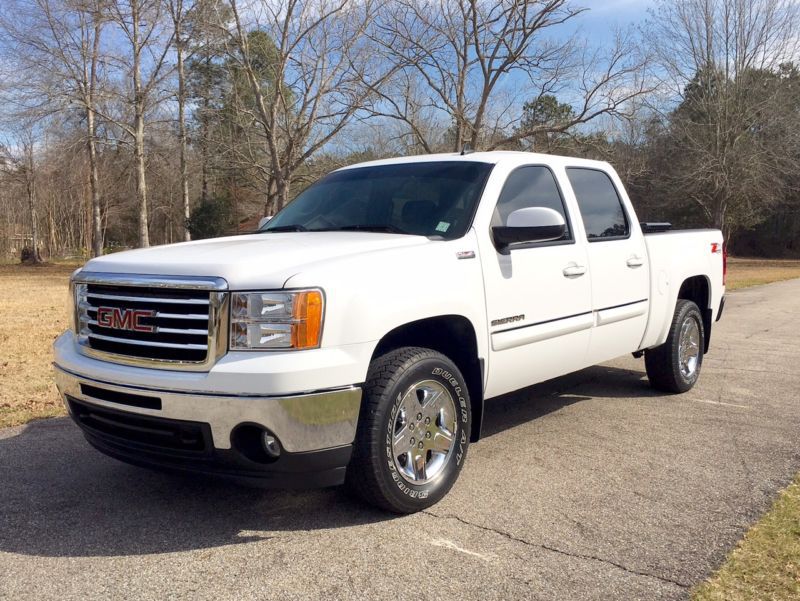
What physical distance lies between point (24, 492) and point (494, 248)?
122 inches

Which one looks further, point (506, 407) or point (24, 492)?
point (506, 407)

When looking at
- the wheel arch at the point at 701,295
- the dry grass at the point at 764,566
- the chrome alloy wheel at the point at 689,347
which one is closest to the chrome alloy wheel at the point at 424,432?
the dry grass at the point at 764,566

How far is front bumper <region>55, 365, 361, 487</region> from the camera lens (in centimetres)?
324

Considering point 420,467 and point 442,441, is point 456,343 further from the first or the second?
point 420,467

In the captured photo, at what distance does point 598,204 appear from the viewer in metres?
5.62

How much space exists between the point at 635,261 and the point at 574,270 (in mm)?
963

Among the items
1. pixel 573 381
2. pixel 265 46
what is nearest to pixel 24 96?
pixel 265 46

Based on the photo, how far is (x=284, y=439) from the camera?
3270mm

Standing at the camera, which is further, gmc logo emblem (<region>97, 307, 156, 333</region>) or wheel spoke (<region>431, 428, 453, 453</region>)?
wheel spoke (<region>431, 428, 453, 453</region>)

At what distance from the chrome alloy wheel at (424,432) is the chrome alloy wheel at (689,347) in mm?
3302

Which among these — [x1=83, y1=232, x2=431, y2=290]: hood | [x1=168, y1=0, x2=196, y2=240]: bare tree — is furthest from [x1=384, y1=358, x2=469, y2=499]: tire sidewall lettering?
[x1=168, y1=0, x2=196, y2=240]: bare tree

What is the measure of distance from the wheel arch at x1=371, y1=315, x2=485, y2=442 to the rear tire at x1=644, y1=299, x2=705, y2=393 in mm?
2803

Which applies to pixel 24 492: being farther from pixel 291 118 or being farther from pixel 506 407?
pixel 291 118

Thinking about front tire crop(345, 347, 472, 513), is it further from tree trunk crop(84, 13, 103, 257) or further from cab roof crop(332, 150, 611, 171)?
tree trunk crop(84, 13, 103, 257)
